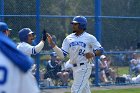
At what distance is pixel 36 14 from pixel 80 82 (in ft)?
15.7

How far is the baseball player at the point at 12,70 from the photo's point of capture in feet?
7.48

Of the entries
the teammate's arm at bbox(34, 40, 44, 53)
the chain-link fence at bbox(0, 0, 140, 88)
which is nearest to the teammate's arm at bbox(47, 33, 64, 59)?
the teammate's arm at bbox(34, 40, 44, 53)

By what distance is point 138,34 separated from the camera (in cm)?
1528

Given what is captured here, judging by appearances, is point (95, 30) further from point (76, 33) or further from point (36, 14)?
point (76, 33)

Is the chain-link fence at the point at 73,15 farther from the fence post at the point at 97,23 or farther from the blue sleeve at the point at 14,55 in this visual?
the blue sleeve at the point at 14,55

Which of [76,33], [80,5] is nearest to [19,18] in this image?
[80,5]

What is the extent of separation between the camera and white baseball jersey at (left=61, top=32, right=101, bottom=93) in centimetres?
869

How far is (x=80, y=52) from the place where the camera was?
29.1ft

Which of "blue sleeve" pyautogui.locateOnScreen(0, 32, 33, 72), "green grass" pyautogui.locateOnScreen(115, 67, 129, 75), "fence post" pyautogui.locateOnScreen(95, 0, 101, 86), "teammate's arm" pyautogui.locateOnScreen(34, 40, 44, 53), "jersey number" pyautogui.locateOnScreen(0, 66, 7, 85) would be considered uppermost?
"fence post" pyautogui.locateOnScreen(95, 0, 101, 86)

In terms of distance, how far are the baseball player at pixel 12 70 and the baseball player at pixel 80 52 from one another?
246 inches

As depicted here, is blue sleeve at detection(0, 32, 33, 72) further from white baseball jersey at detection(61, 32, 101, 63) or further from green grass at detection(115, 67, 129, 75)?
green grass at detection(115, 67, 129, 75)

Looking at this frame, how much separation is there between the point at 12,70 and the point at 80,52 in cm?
660

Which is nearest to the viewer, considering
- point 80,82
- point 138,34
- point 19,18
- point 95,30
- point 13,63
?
point 13,63

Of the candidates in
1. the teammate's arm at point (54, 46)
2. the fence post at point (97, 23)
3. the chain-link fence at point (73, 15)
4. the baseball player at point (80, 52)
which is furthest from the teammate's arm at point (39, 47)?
the fence post at point (97, 23)
